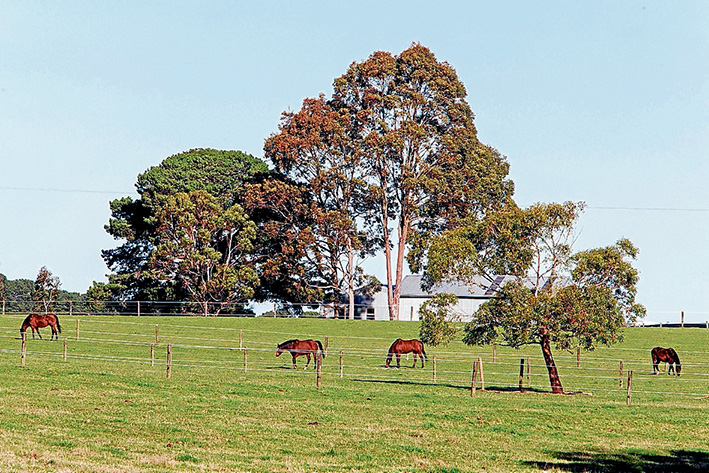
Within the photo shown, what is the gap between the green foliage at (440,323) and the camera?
32.7m

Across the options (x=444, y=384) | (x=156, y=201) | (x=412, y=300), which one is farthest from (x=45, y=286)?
(x=444, y=384)

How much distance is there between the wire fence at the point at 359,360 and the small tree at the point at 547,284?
140cm

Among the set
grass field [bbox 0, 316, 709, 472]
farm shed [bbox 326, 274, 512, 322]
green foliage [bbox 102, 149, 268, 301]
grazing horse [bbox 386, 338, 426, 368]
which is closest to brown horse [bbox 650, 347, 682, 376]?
grass field [bbox 0, 316, 709, 472]

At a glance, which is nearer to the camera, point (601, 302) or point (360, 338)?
point (601, 302)

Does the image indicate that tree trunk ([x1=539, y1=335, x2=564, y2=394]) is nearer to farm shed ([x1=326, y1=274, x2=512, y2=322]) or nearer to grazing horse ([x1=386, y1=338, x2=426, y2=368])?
grazing horse ([x1=386, y1=338, x2=426, y2=368])

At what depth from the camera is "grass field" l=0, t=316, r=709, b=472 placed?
16.1 m

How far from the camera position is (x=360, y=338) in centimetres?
5062

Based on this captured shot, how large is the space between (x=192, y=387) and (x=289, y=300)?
137ft

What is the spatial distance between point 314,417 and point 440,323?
468 inches

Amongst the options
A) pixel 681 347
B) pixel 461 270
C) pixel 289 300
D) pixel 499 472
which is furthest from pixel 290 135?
pixel 499 472

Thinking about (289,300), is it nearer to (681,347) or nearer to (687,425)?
(681,347)

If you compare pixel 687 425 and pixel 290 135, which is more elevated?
pixel 290 135

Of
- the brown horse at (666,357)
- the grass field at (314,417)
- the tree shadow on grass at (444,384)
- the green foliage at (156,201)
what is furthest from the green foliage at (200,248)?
the tree shadow on grass at (444,384)

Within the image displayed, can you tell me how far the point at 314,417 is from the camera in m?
21.7
